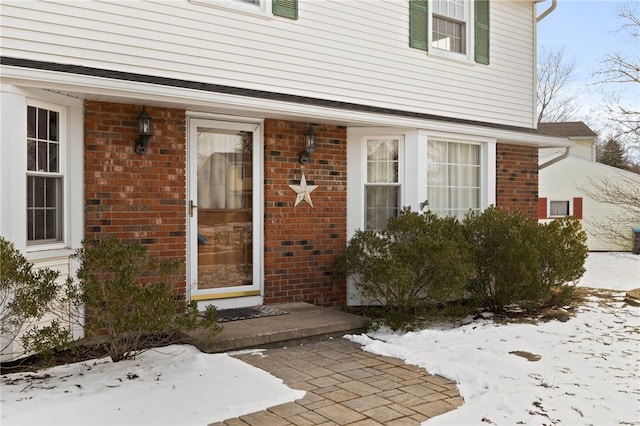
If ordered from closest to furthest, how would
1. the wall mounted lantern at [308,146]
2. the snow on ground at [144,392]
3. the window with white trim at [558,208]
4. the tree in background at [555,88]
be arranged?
1. the snow on ground at [144,392]
2. the wall mounted lantern at [308,146]
3. the window with white trim at [558,208]
4. the tree in background at [555,88]

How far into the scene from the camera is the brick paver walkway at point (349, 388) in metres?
3.82

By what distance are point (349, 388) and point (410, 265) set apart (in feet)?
7.33

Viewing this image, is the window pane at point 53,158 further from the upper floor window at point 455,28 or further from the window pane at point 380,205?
the upper floor window at point 455,28

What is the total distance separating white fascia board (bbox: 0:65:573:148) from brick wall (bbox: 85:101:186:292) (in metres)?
0.28

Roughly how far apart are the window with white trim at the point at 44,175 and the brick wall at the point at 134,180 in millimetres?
265

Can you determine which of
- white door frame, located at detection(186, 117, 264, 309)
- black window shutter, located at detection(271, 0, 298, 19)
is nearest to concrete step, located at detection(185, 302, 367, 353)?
white door frame, located at detection(186, 117, 264, 309)

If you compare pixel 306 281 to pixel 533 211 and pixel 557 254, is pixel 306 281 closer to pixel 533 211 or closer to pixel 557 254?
pixel 557 254

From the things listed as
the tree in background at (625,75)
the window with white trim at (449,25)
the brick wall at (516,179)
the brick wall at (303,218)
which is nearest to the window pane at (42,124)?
the brick wall at (303,218)

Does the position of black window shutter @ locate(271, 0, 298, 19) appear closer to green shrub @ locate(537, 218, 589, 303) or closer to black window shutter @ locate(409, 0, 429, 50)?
black window shutter @ locate(409, 0, 429, 50)

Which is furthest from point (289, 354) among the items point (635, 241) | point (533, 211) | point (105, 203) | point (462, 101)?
point (635, 241)

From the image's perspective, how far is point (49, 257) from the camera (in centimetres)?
527

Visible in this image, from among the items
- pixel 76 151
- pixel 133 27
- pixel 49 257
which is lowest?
→ pixel 49 257

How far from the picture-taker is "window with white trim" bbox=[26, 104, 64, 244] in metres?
5.21

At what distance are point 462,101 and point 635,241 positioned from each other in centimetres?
1373
